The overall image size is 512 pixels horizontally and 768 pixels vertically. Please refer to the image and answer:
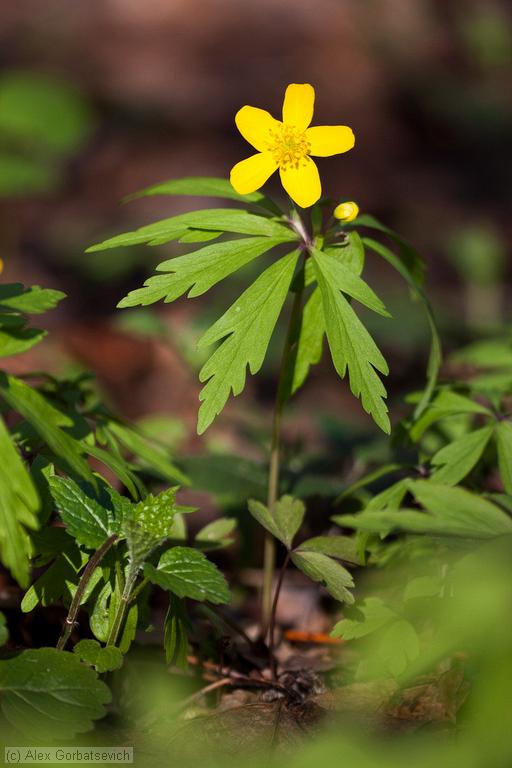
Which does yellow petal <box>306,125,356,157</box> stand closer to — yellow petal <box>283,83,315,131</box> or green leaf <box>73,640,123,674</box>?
yellow petal <box>283,83,315,131</box>

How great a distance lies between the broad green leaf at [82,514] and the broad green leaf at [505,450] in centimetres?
88

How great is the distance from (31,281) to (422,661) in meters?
4.09

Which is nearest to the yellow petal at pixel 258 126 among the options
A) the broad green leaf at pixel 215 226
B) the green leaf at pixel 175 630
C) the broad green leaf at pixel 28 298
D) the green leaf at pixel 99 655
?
the broad green leaf at pixel 215 226

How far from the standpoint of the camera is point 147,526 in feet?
5.27

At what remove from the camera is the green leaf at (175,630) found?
5.39ft

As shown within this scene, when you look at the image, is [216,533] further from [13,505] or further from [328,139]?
[328,139]

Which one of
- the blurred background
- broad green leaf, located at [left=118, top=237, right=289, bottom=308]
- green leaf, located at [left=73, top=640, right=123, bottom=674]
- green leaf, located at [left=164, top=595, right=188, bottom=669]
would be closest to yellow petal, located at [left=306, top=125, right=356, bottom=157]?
broad green leaf, located at [left=118, top=237, right=289, bottom=308]

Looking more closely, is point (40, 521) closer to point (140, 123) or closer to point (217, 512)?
point (217, 512)

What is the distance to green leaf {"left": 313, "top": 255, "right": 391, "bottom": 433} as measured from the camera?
1719mm

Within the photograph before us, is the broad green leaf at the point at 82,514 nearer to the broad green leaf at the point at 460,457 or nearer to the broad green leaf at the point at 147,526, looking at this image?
the broad green leaf at the point at 147,526

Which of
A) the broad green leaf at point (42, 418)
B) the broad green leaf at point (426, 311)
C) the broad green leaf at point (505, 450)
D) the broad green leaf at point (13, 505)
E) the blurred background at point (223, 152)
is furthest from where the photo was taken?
the blurred background at point (223, 152)

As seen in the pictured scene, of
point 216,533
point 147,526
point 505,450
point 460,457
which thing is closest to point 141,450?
point 216,533

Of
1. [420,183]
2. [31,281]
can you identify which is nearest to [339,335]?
[31,281]

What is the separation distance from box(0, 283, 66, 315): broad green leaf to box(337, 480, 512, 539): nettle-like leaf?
0.72 metres
